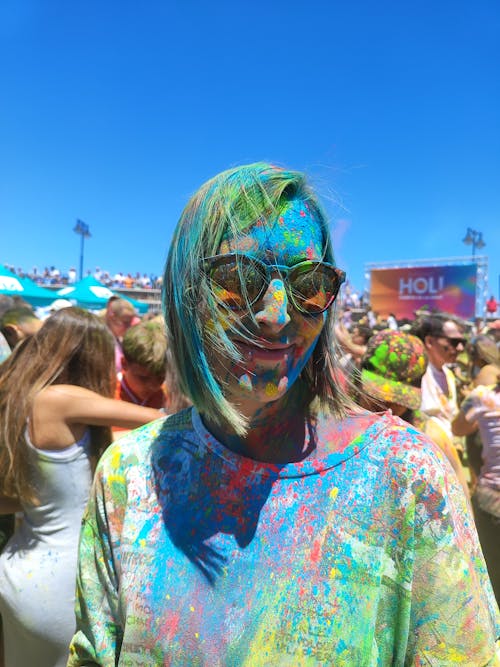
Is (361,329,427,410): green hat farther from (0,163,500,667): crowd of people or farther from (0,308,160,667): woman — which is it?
(0,163,500,667): crowd of people

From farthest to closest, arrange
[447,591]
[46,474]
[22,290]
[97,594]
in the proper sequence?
[22,290]
[46,474]
[97,594]
[447,591]

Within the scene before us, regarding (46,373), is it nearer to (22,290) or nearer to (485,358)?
(485,358)

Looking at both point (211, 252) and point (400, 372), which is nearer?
point (211, 252)

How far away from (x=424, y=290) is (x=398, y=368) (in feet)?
56.5

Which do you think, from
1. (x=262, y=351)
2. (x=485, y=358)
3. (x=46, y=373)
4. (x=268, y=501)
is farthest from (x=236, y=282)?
(x=485, y=358)

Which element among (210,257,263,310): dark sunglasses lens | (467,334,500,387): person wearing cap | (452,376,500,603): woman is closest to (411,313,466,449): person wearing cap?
(467,334,500,387): person wearing cap

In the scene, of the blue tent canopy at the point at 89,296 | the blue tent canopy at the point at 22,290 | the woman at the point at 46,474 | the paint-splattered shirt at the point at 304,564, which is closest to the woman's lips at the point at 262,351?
the paint-splattered shirt at the point at 304,564

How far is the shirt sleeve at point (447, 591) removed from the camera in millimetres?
829

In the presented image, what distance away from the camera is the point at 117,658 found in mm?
993

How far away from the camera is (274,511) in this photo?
91 cm

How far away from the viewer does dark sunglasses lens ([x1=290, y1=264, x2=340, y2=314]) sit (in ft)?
2.94

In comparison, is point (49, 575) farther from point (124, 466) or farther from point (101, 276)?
point (101, 276)

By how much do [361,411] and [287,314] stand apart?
12.2 inches

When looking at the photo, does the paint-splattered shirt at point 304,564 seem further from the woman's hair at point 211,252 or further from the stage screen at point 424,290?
the stage screen at point 424,290
